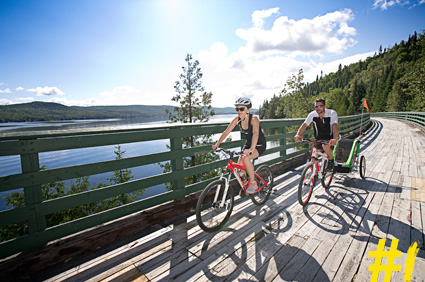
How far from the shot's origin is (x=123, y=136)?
3.25m

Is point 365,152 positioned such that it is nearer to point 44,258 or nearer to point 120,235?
point 120,235

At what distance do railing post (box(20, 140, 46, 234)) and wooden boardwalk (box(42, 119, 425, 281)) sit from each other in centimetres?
68

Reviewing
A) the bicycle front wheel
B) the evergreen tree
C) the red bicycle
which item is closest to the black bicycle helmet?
the red bicycle

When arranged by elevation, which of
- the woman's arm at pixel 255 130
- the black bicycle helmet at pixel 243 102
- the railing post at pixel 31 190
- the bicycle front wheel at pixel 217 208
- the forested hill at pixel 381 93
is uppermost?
the forested hill at pixel 381 93

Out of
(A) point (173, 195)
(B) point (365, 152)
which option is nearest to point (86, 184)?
(A) point (173, 195)

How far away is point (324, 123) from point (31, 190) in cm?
534

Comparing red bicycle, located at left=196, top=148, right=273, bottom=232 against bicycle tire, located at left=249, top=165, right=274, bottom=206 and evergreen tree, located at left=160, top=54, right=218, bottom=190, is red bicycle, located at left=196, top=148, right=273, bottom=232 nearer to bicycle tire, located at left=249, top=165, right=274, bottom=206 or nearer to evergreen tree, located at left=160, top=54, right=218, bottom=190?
bicycle tire, located at left=249, top=165, right=274, bottom=206

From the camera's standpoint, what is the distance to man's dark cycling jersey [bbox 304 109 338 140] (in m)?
4.93

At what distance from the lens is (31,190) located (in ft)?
8.15

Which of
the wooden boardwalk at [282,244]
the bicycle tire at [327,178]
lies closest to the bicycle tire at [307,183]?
the wooden boardwalk at [282,244]

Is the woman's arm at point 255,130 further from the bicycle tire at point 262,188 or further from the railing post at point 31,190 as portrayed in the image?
the railing post at point 31,190

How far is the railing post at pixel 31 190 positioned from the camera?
245 centimetres

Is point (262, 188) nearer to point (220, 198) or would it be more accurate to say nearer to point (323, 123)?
point (220, 198)

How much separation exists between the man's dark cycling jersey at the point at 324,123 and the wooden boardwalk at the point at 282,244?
136cm
